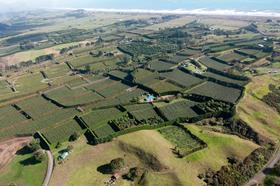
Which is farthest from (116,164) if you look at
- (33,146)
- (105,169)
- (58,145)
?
(33,146)

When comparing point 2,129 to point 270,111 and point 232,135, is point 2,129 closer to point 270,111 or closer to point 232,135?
point 232,135

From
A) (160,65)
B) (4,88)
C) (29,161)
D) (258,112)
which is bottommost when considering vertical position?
(4,88)

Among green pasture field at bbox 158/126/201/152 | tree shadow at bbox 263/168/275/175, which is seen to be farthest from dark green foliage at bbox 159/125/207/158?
tree shadow at bbox 263/168/275/175

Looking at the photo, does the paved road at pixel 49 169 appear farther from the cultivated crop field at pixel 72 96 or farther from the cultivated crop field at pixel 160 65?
the cultivated crop field at pixel 160 65

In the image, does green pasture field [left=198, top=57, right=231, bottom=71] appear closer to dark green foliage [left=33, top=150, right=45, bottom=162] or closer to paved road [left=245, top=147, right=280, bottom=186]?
paved road [left=245, top=147, right=280, bottom=186]

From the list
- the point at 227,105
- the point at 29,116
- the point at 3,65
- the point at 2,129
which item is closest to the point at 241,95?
the point at 227,105

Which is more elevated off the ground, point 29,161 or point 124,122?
point 124,122

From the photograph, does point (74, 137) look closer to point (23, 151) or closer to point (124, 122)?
point (23, 151)

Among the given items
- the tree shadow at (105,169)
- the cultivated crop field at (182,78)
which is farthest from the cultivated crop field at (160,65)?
the tree shadow at (105,169)
